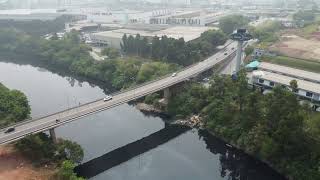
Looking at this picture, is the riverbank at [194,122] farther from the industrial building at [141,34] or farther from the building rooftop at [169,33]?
the building rooftop at [169,33]

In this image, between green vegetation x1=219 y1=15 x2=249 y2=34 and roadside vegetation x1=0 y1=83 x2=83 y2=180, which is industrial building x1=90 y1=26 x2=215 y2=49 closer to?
green vegetation x1=219 y1=15 x2=249 y2=34

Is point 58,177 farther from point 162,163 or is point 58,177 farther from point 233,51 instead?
point 233,51

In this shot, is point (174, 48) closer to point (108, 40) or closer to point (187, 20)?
point (108, 40)

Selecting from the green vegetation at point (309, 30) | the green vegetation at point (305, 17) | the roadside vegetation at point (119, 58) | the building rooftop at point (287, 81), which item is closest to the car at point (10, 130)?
the roadside vegetation at point (119, 58)

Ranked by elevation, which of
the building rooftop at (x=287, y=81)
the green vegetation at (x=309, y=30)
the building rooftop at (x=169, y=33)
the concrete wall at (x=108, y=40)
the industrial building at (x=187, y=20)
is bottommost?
the building rooftop at (x=287, y=81)

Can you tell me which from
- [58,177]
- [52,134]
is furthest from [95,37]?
[58,177]

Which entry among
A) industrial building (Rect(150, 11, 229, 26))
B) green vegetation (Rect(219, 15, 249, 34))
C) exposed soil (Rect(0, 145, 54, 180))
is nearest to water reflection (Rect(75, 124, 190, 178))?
exposed soil (Rect(0, 145, 54, 180))

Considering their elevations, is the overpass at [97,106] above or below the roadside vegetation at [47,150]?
above
